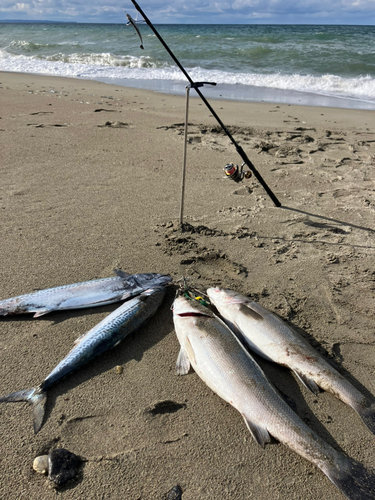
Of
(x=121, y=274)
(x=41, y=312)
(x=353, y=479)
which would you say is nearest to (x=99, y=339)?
(x=41, y=312)

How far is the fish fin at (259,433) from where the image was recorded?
2.17 metres

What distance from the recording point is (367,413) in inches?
90.8

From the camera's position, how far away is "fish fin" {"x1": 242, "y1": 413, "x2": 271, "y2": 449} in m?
2.17

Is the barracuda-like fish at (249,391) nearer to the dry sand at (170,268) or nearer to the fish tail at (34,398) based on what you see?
the dry sand at (170,268)

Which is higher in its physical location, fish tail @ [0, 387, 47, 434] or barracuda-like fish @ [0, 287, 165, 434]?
barracuda-like fish @ [0, 287, 165, 434]

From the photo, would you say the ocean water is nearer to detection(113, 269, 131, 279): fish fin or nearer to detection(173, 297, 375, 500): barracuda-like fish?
detection(113, 269, 131, 279): fish fin

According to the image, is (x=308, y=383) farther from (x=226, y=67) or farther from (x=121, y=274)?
(x=226, y=67)

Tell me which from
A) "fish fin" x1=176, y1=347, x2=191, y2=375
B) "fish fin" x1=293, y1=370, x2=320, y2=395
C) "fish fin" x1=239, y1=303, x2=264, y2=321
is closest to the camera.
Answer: "fish fin" x1=293, y1=370, x2=320, y2=395

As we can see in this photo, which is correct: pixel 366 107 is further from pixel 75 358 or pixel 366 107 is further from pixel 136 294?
pixel 75 358

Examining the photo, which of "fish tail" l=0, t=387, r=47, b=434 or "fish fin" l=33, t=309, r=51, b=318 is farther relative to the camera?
"fish fin" l=33, t=309, r=51, b=318

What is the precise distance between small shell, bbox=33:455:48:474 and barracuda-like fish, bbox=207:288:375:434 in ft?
5.02

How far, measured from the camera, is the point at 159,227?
4480mm

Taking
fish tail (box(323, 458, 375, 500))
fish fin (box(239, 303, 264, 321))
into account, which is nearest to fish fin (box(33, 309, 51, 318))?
fish fin (box(239, 303, 264, 321))

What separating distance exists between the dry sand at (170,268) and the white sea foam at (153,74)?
6321mm
